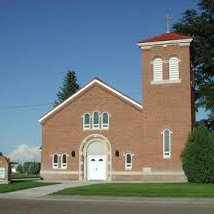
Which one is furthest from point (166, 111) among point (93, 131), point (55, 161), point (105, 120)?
point (55, 161)

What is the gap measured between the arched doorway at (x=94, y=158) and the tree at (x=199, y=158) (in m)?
8.68

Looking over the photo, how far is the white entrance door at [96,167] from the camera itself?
45.7m

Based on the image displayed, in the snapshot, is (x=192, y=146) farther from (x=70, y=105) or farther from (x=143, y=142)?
(x=70, y=105)

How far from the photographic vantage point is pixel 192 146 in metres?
39.8

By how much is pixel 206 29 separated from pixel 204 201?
3344cm

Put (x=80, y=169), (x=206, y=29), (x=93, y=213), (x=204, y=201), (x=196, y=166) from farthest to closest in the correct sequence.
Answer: (x=206, y=29) → (x=80, y=169) → (x=196, y=166) → (x=204, y=201) → (x=93, y=213)

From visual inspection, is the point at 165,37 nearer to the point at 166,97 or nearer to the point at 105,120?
the point at 166,97

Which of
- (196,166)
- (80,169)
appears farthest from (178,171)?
(80,169)

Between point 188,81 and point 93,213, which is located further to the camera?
point 188,81

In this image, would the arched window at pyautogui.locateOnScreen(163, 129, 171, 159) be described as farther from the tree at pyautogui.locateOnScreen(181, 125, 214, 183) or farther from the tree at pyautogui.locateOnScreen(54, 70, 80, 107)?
the tree at pyautogui.locateOnScreen(54, 70, 80, 107)

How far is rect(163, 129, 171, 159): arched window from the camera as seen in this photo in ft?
138

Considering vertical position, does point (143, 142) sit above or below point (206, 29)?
below

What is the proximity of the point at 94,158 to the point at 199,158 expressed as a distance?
11033 mm

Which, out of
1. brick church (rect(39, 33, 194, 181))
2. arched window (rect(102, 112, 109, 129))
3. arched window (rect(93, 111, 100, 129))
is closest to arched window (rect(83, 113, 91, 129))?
brick church (rect(39, 33, 194, 181))
